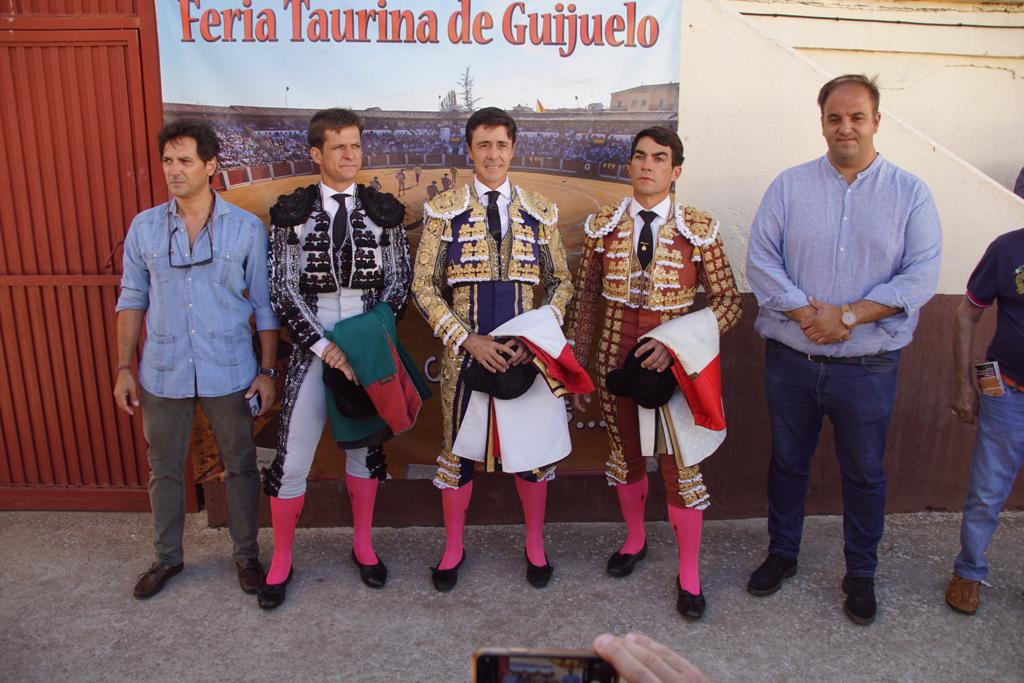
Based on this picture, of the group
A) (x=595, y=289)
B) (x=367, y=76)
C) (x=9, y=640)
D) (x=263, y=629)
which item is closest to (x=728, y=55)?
(x=595, y=289)

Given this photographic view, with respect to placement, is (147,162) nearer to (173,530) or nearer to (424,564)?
(173,530)

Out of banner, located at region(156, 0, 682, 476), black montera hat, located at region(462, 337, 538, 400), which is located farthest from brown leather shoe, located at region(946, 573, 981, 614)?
banner, located at region(156, 0, 682, 476)

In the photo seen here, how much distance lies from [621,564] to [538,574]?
399 millimetres

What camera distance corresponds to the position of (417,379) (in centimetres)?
338

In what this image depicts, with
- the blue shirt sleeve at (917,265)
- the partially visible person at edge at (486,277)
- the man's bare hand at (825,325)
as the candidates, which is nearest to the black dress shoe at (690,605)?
the partially visible person at edge at (486,277)

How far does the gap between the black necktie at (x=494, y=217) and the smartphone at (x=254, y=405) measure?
1.24 meters

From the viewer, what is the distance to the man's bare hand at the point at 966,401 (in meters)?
3.22

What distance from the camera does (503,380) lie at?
3.10m

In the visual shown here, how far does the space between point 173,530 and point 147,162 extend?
5.93ft

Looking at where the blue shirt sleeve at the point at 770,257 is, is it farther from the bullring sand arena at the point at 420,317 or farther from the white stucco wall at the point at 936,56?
the white stucco wall at the point at 936,56

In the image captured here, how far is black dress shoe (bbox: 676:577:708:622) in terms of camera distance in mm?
3175

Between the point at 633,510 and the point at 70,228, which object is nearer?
the point at 633,510

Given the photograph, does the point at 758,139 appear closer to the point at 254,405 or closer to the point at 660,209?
the point at 660,209

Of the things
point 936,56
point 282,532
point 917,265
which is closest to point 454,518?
point 282,532
